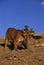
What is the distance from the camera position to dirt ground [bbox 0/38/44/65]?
42.5ft

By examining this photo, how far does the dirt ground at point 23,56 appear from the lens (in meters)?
13.0

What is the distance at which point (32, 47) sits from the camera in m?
16.3

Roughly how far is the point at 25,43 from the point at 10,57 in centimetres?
297

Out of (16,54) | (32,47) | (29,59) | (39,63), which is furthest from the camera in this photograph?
(32,47)

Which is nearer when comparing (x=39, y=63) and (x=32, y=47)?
(x=39, y=63)

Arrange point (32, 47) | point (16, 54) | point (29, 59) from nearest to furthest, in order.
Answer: point (29, 59) → point (16, 54) → point (32, 47)

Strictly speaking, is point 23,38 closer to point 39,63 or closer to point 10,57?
point 10,57

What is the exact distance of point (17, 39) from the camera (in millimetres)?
16375

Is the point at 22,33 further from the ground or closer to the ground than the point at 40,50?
further from the ground

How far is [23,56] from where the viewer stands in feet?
46.1

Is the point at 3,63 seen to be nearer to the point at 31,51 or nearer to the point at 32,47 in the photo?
the point at 31,51

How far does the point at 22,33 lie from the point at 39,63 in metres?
4.13

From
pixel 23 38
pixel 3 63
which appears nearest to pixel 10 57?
pixel 3 63

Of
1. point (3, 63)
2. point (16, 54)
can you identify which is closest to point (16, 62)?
point (3, 63)
